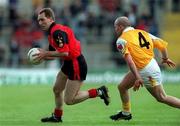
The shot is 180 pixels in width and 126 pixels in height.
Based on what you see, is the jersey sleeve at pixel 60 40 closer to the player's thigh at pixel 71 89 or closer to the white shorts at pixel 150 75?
the player's thigh at pixel 71 89

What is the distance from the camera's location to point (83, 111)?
17297 mm

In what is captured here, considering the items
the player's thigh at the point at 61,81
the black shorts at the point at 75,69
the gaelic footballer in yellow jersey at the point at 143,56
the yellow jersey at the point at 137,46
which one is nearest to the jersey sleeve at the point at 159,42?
the gaelic footballer in yellow jersey at the point at 143,56

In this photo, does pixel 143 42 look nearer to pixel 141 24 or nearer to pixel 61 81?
pixel 61 81

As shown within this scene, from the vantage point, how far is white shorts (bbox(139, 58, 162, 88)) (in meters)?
13.3

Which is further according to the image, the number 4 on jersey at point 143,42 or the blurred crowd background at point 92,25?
the blurred crowd background at point 92,25

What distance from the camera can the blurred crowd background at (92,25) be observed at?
31797mm

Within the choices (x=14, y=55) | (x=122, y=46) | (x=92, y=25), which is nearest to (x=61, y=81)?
(x=122, y=46)

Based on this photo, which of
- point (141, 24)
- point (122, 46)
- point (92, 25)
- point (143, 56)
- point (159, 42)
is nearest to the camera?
point (122, 46)

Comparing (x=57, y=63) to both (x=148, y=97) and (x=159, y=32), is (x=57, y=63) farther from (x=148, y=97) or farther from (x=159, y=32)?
(x=148, y=97)

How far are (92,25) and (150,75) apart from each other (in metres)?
19.6

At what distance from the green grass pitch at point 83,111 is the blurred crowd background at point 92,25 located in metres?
6.90

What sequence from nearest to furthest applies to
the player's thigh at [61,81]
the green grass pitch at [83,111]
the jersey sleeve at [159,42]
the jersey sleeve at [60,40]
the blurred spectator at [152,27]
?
the jersey sleeve at [60,40] < the jersey sleeve at [159,42] < the player's thigh at [61,81] < the green grass pitch at [83,111] < the blurred spectator at [152,27]

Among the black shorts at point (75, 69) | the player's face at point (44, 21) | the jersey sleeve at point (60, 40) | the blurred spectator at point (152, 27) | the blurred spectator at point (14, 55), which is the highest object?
the blurred spectator at point (152, 27)

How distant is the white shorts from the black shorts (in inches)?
49.0
